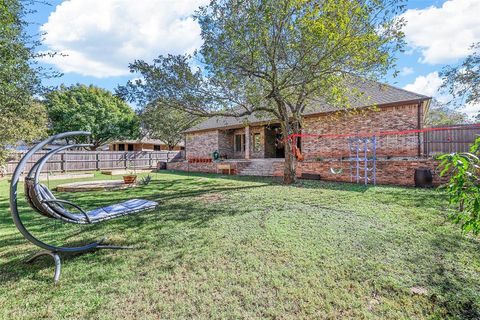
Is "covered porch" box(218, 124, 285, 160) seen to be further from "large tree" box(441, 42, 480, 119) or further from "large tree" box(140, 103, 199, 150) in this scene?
"large tree" box(441, 42, 480, 119)

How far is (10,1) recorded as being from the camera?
19.3 ft

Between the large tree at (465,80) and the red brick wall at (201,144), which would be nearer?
the large tree at (465,80)

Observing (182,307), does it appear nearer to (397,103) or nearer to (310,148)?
(397,103)

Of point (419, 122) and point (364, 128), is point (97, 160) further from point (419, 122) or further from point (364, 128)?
point (419, 122)

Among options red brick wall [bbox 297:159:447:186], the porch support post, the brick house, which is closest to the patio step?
the brick house

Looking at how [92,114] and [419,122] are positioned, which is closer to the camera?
[419,122]

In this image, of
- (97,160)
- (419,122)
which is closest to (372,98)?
(419,122)

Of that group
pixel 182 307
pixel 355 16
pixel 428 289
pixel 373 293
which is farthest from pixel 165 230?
pixel 355 16

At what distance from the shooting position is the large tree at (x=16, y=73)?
6.09 metres

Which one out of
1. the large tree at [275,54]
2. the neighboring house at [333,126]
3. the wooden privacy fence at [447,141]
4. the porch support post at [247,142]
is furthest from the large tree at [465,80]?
the porch support post at [247,142]

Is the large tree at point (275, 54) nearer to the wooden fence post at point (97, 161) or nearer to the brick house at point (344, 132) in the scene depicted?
the brick house at point (344, 132)

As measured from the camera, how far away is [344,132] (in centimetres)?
1371

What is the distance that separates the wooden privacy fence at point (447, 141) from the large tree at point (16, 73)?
15.3 m

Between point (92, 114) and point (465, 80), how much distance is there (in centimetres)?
3517
